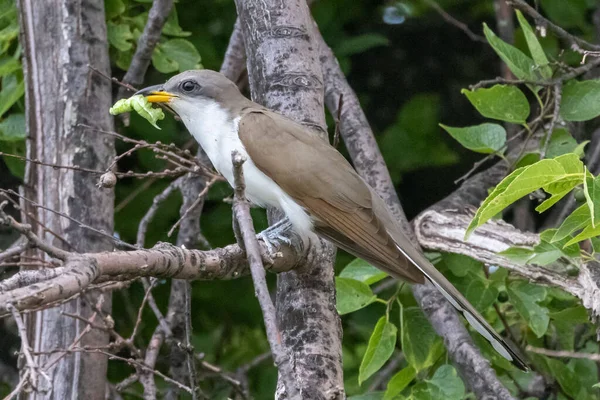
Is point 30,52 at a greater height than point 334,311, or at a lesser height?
greater

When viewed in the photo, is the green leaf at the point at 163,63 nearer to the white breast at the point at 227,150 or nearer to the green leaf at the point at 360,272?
the white breast at the point at 227,150

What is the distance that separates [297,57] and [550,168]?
4.07ft

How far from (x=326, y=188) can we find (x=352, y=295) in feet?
1.40

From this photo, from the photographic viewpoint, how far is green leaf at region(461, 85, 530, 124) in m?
3.42

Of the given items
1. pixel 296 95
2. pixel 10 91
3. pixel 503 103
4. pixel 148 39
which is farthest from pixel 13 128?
pixel 503 103

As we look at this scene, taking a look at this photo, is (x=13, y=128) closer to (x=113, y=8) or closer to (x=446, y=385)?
(x=113, y=8)

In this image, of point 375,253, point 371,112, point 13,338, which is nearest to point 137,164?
point 13,338

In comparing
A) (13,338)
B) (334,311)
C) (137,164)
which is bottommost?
(334,311)

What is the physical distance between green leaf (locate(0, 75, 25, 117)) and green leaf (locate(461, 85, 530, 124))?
183 centimetres

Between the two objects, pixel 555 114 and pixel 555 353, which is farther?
pixel 555 114

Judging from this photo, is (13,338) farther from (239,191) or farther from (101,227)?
(239,191)

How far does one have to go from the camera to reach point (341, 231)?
291 centimetres

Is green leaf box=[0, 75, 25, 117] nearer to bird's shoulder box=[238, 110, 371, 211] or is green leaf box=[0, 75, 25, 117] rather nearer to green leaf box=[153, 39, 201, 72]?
green leaf box=[153, 39, 201, 72]

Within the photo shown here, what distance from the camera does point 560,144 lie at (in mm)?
3580
